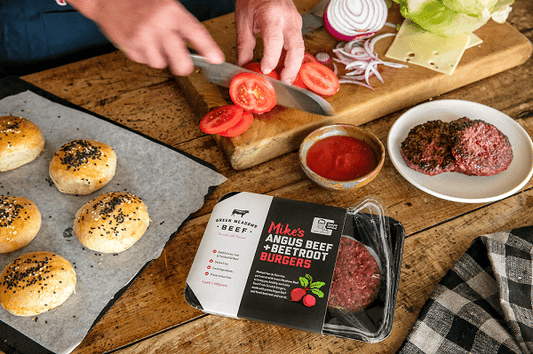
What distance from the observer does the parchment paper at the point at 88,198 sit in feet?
5.01

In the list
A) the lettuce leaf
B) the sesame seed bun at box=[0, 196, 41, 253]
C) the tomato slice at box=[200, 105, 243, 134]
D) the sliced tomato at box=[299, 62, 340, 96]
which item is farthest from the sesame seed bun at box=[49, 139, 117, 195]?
the lettuce leaf

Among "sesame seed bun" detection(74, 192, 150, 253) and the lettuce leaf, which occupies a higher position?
the lettuce leaf

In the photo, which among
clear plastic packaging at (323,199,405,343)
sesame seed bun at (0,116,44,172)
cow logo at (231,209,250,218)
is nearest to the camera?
clear plastic packaging at (323,199,405,343)

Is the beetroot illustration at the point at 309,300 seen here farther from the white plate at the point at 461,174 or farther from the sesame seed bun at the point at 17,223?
the sesame seed bun at the point at 17,223

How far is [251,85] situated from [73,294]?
1185 mm

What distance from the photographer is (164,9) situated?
58.4 inches

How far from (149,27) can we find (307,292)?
45.6 inches

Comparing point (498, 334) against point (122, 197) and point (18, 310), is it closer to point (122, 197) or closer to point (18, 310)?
point (122, 197)

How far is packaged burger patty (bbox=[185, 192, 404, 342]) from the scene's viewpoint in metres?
1.37

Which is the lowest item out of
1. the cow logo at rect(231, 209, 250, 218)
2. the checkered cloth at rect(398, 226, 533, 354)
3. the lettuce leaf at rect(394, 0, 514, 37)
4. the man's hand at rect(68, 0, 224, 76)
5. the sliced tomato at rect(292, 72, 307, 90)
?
the checkered cloth at rect(398, 226, 533, 354)

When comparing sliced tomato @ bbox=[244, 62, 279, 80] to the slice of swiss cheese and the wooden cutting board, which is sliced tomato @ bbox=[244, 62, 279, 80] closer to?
the wooden cutting board

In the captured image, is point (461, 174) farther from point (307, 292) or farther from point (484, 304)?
point (307, 292)

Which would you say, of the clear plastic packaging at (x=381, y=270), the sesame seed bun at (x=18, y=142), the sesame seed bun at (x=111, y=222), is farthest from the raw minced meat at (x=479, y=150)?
the sesame seed bun at (x=18, y=142)

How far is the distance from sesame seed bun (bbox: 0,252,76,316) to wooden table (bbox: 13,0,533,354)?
203 millimetres
